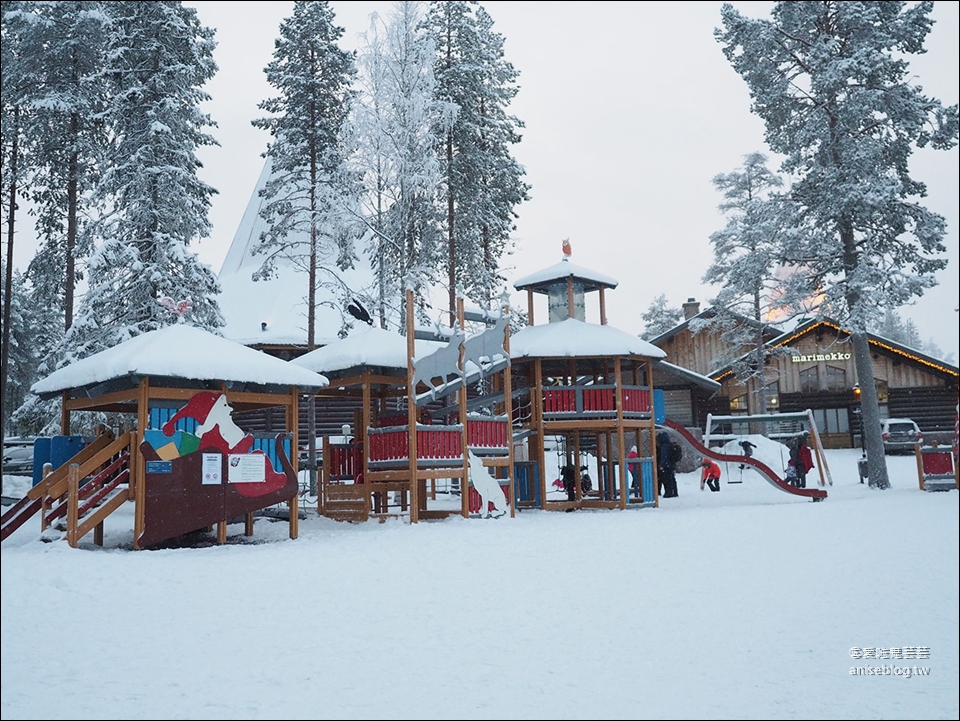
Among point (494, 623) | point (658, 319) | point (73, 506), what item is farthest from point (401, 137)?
point (658, 319)

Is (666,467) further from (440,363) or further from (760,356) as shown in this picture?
(760,356)

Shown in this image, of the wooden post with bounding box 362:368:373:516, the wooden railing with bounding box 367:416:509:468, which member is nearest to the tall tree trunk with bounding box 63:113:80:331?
the wooden post with bounding box 362:368:373:516

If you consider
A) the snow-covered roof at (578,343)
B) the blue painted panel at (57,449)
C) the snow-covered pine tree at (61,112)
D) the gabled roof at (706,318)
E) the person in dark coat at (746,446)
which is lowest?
the person in dark coat at (746,446)

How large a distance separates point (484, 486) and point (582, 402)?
3.74 metres

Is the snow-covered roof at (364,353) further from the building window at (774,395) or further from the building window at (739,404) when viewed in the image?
the building window at (774,395)

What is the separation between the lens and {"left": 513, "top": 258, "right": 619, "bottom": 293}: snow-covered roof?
794 inches

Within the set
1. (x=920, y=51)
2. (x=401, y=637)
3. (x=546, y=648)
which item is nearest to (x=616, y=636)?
(x=546, y=648)

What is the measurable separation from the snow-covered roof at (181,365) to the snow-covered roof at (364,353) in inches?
85.9

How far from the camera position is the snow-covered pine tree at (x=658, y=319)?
173 ft

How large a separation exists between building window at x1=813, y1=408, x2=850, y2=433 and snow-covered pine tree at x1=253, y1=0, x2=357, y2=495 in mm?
22271

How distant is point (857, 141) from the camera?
22.3 meters

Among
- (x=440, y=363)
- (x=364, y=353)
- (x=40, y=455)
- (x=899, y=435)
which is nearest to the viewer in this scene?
(x=40, y=455)

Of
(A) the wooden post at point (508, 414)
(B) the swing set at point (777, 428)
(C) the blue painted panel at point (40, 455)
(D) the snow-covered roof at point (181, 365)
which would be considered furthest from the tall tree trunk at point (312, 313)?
(B) the swing set at point (777, 428)

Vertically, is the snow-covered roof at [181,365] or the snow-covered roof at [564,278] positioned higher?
the snow-covered roof at [564,278]
